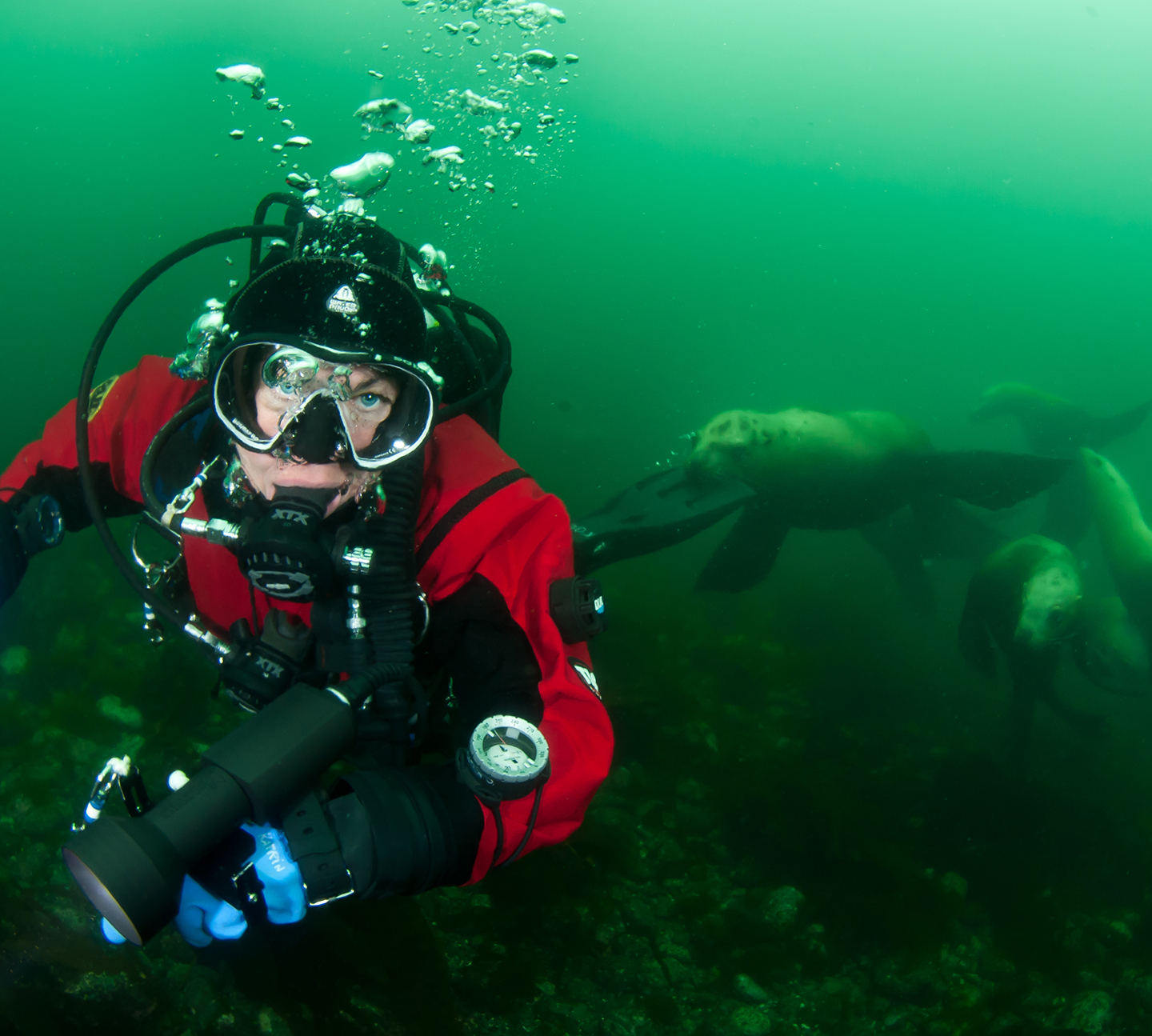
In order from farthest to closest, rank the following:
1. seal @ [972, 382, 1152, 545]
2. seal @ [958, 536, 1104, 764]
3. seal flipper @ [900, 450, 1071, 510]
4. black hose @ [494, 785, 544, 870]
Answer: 1. seal @ [972, 382, 1152, 545]
2. seal flipper @ [900, 450, 1071, 510]
3. seal @ [958, 536, 1104, 764]
4. black hose @ [494, 785, 544, 870]

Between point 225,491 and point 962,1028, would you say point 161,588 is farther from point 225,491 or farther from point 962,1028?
point 962,1028

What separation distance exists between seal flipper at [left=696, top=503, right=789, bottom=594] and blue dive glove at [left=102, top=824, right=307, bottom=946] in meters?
6.83

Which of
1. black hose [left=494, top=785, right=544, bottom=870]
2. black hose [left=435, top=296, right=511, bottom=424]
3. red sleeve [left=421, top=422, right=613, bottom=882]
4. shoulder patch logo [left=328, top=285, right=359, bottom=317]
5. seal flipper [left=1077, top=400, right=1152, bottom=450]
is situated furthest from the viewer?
seal flipper [left=1077, top=400, right=1152, bottom=450]

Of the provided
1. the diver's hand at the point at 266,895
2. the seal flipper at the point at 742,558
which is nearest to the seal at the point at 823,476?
the seal flipper at the point at 742,558

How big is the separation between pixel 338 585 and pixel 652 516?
5065mm

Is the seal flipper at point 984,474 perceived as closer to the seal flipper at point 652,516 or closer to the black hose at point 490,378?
the seal flipper at point 652,516

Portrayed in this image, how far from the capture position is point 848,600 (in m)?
11.6

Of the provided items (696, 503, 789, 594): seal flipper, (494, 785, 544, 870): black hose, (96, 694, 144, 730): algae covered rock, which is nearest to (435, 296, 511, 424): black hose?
(494, 785, 544, 870): black hose

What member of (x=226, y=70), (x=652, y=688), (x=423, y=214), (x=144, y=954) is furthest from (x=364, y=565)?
(x=423, y=214)

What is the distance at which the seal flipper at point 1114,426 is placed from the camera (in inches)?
452

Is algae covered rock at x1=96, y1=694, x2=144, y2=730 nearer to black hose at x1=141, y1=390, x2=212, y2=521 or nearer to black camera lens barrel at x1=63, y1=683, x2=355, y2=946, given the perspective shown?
black hose at x1=141, y1=390, x2=212, y2=521

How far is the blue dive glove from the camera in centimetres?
157

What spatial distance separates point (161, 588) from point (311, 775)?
5.28 ft

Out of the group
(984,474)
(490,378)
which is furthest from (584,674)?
(984,474)
